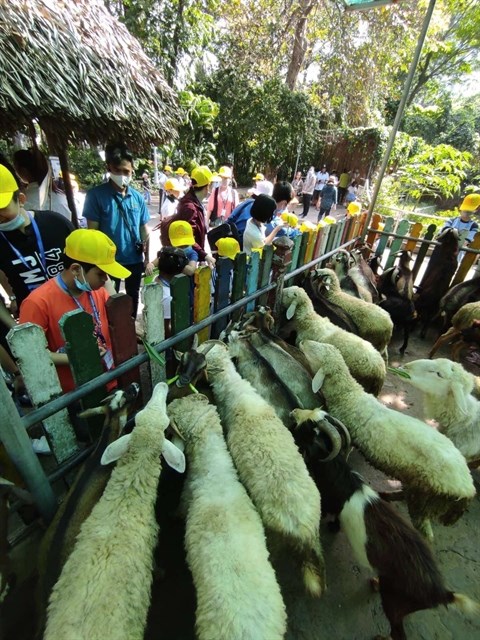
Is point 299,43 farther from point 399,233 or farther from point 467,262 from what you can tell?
point 467,262

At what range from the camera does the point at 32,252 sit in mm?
2744

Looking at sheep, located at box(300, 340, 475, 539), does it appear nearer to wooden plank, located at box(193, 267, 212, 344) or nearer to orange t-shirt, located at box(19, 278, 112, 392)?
wooden plank, located at box(193, 267, 212, 344)

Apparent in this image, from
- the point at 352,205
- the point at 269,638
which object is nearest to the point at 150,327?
the point at 269,638

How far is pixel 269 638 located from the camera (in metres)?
1.35

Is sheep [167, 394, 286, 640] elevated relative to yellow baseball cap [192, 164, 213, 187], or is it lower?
lower

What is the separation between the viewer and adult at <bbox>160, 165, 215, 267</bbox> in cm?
412

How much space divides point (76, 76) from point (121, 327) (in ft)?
13.4

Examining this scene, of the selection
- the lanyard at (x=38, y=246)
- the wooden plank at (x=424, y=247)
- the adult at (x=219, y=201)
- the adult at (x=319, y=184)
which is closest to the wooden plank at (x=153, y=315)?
the lanyard at (x=38, y=246)

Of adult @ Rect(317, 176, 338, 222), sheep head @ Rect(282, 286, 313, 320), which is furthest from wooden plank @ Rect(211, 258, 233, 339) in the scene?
adult @ Rect(317, 176, 338, 222)

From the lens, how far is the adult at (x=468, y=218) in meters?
5.83

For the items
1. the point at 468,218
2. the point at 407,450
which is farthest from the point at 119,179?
the point at 468,218

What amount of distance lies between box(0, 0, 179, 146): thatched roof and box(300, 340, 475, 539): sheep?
14.9 ft

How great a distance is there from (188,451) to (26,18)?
5245mm

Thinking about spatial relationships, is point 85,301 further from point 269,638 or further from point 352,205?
point 352,205
